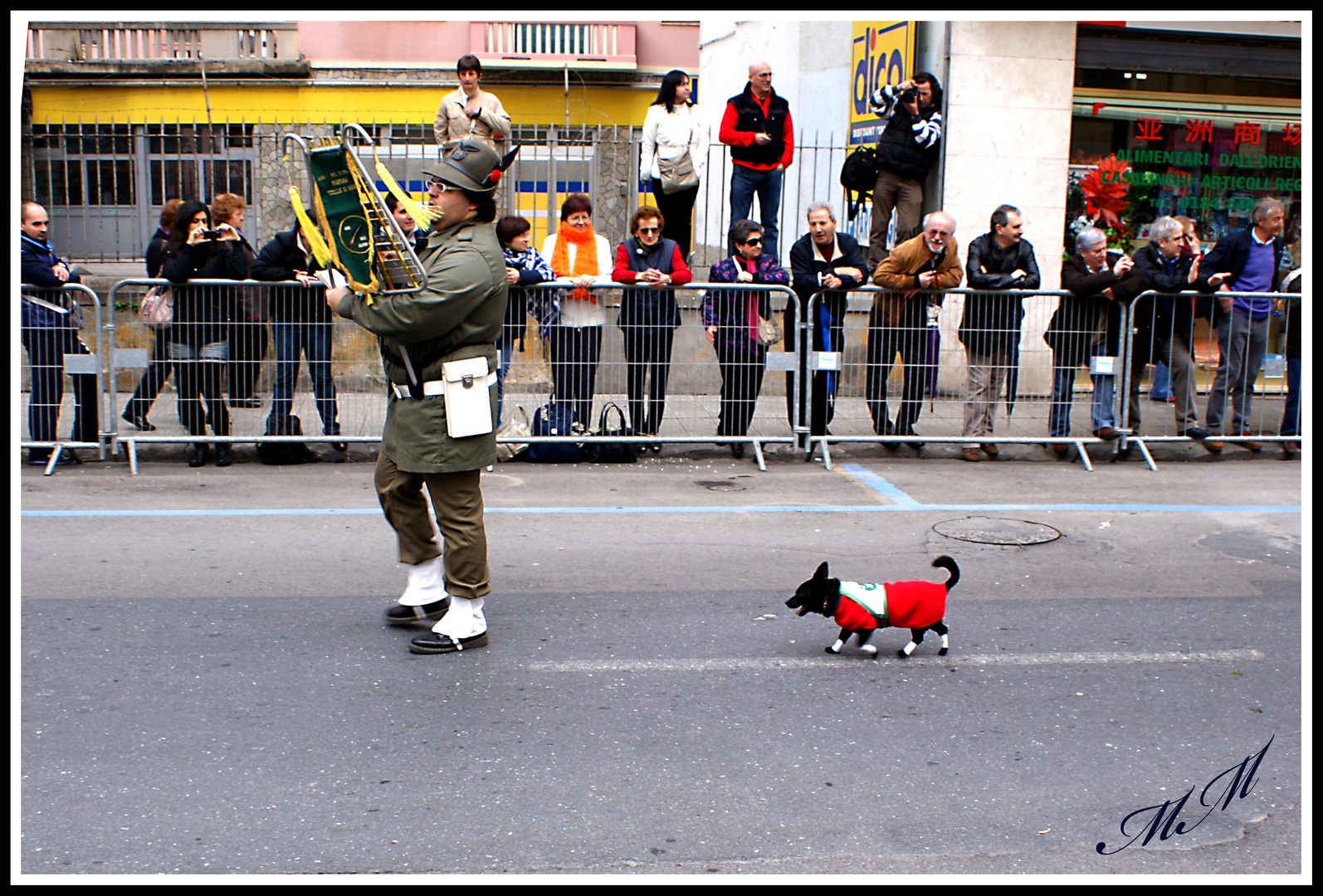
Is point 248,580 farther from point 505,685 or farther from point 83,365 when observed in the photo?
point 83,365

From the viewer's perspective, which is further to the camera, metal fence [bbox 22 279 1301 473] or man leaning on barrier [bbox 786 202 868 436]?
man leaning on barrier [bbox 786 202 868 436]

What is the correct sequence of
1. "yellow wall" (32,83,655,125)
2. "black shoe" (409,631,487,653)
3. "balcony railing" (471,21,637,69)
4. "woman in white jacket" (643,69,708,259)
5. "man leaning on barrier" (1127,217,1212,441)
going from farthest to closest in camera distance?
"yellow wall" (32,83,655,125) → "balcony railing" (471,21,637,69) → "woman in white jacket" (643,69,708,259) → "man leaning on barrier" (1127,217,1212,441) → "black shoe" (409,631,487,653)

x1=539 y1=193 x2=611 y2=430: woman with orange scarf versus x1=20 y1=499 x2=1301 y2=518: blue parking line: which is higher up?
x1=539 y1=193 x2=611 y2=430: woman with orange scarf

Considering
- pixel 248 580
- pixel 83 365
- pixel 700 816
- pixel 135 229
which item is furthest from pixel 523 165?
pixel 700 816

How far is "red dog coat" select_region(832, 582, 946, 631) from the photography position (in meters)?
4.91

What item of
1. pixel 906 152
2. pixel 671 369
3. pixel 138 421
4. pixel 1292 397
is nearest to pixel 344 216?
pixel 671 369

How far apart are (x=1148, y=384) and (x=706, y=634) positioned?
615 centimetres

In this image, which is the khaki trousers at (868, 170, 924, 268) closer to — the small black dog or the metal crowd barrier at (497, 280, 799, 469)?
the metal crowd barrier at (497, 280, 799, 469)

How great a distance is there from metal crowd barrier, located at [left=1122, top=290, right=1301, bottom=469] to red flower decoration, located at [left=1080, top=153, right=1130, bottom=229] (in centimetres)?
326

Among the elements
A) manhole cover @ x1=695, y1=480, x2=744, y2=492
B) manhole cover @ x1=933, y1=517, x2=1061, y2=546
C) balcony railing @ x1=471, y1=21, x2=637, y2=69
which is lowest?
manhole cover @ x1=933, y1=517, x2=1061, y2=546

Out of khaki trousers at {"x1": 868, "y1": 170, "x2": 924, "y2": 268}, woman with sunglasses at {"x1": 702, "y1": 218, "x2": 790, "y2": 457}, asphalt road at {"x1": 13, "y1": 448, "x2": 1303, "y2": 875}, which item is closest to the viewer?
asphalt road at {"x1": 13, "y1": 448, "x2": 1303, "y2": 875}

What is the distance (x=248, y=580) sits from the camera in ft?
19.7

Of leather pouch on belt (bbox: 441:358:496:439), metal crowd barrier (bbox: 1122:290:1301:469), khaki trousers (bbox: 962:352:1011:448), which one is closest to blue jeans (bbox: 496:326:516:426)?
khaki trousers (bbox: 962:352:1011:448)

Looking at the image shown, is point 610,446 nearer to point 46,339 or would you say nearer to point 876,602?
point 46,339
